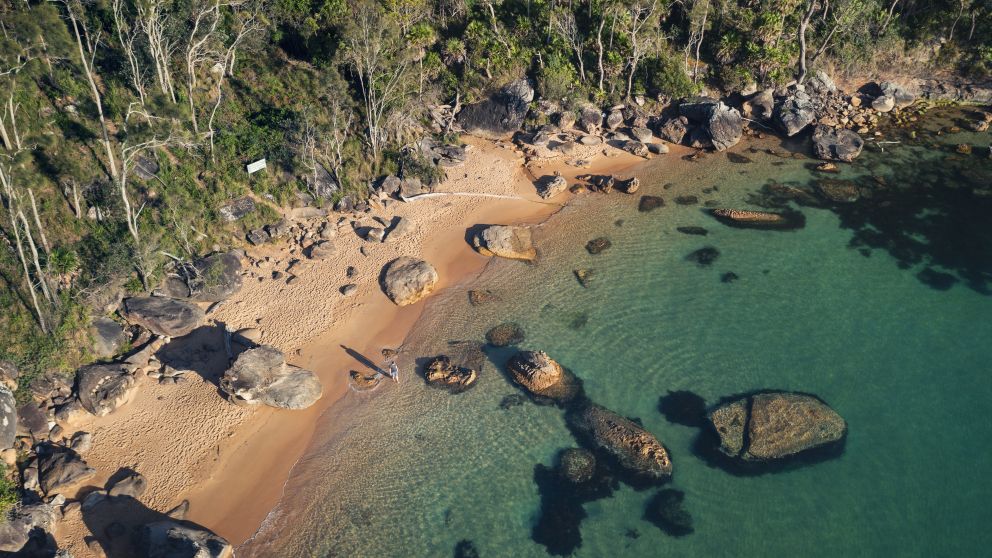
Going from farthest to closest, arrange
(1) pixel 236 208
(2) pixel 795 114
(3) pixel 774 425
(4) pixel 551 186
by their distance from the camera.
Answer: (2) pixel 795 114 < (4) pixel 551 186 < (1) pixel 236 208 < (3) pixel 774 425

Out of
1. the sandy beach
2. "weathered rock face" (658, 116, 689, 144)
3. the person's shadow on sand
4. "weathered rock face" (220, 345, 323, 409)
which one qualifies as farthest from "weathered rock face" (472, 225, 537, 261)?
"weathered rock face" (658, 116, 689, 144)

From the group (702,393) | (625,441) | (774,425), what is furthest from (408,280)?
(774,425)

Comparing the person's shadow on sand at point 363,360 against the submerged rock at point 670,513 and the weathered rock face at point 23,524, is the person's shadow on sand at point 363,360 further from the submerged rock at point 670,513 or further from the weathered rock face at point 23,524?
the submerged rock at point 670,513

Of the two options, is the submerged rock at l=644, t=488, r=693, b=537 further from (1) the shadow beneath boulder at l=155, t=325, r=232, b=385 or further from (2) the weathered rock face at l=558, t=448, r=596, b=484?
(1) the shadow beneath boulder at l=155, t=325, r=232, b=385

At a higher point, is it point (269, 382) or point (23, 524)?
point (269, 382)

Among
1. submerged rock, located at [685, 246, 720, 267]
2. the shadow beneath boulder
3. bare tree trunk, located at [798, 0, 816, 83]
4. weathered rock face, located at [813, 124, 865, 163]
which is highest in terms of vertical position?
bare tree trunk, located at [798, 0, 816, 83]

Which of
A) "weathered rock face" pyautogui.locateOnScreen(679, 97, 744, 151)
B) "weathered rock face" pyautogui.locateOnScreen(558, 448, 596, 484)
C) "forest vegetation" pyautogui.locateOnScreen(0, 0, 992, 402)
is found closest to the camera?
"weathered rock face" pyautogui.locateOnScreen(558, 448, 596, 484)

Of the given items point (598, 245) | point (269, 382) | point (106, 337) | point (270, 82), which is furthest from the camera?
point (270, 82)

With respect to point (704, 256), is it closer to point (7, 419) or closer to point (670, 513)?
point (670, 513)
